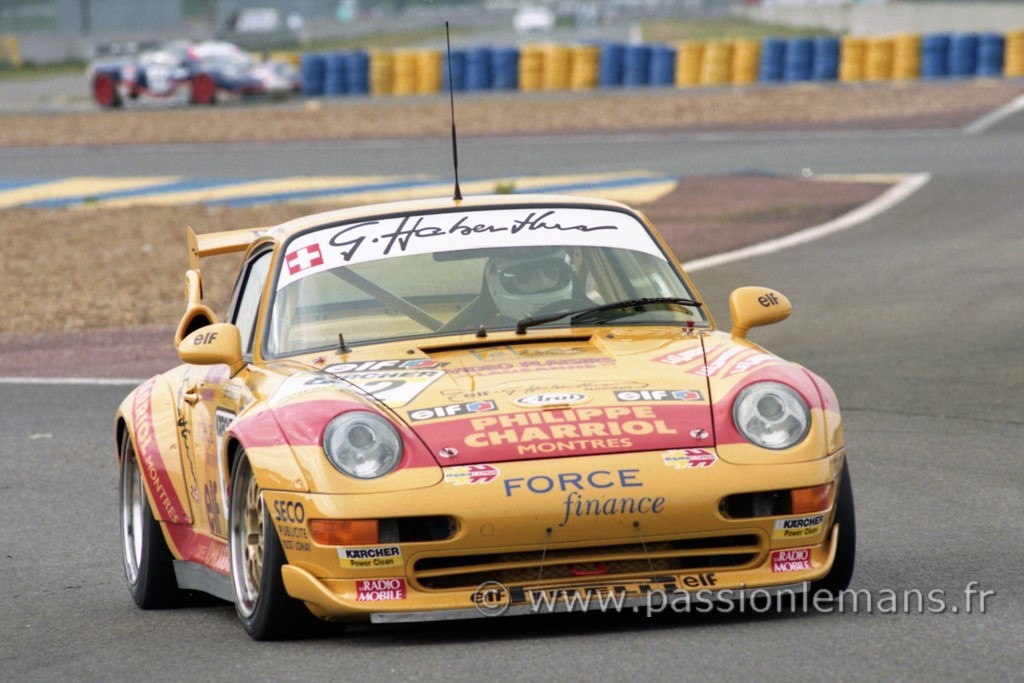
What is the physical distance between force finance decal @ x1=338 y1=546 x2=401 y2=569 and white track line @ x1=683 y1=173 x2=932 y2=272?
1052 centimetres

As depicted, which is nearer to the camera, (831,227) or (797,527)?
(797,527)

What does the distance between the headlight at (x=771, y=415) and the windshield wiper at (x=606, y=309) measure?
34.3 inches

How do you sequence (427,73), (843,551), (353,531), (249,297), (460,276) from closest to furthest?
(353,531), (843,551), (460,276), (249,297), (427,73)

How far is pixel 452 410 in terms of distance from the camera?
516 centimetres

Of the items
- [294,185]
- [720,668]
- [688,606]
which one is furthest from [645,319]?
[294,185]

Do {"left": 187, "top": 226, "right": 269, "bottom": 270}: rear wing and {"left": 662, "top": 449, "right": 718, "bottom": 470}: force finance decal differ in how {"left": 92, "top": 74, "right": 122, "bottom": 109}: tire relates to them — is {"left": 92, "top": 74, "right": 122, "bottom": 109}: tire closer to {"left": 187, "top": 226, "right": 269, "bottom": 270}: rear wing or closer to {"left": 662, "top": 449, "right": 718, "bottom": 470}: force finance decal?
{"left": 187, "top": 226, "right": 269, "bottom": 270}: rear wing

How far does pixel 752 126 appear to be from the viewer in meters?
31.9

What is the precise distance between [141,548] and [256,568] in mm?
1250

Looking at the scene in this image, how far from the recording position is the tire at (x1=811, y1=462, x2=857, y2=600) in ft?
17.5

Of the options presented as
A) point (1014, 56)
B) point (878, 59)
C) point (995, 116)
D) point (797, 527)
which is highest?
point (797, 527)

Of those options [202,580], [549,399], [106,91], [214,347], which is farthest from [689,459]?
[106,91]

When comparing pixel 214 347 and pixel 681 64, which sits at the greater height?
pixel 214 347

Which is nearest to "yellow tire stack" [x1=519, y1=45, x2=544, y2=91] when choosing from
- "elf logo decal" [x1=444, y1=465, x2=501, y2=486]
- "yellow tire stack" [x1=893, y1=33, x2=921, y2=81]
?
"yellow tire stack" [x1=893, y1=33, x2=921, y2=81]

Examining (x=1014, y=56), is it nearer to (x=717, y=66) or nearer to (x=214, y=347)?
(x=717, y=66)
